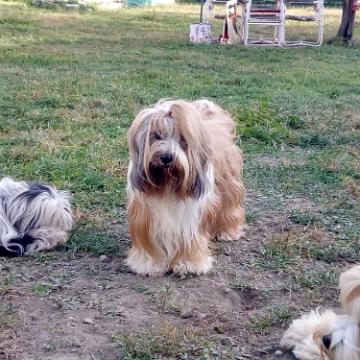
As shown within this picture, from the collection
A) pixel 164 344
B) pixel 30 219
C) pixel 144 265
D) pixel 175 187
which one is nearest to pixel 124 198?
pixel 30 219

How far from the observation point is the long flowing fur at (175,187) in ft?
14.4

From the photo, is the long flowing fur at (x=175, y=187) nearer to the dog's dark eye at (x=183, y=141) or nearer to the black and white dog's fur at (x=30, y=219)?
the dog's dark eye at (x=183, y=141)

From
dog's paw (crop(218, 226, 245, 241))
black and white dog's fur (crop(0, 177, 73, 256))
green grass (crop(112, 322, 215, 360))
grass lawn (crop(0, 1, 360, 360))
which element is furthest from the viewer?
dog's paw (crop(218, 226, 245, 241))

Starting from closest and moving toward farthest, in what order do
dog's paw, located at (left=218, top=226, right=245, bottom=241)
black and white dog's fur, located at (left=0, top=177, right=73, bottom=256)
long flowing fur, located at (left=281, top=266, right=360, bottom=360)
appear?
long flowing fur, located at (left=281, top=266, right=360, bottom=360) < black and white dog's fur, located at (left=0, top=177, right=73, bottom=256) < dog's paw, located at (left=218, top=226, right=245, bottom=241)

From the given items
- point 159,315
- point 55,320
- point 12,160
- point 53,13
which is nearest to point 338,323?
point 159,315

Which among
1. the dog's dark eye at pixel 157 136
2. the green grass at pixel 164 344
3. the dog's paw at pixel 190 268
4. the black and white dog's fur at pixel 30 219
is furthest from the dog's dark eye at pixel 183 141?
the black and white dog's fur at pixel 30 219

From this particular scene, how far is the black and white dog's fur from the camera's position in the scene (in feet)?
16.4

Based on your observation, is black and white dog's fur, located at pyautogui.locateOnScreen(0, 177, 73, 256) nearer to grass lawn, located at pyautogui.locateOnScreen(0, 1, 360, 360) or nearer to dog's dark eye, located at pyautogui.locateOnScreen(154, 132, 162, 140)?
grass lawn, located at pyautogui.locateOnScreen(0, 1, 360, 360)

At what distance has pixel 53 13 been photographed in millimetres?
20641

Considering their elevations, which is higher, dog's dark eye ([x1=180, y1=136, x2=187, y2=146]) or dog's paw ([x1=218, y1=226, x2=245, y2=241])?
dog's dark eye ([x1=180, y1=136, x2=187, y2=146])

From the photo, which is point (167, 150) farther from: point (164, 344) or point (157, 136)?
point (164, 344)

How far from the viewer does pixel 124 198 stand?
19.4 feet

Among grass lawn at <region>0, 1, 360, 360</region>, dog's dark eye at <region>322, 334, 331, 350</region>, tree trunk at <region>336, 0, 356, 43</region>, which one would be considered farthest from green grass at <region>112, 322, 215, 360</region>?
tree trunk at <region>336, 0, 356, 43</region>

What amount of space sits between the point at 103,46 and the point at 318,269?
1059 cm
